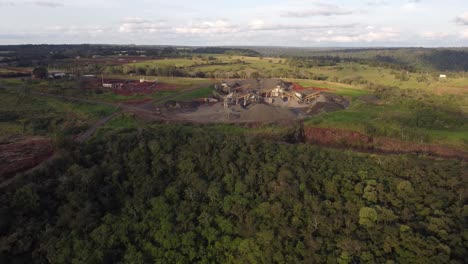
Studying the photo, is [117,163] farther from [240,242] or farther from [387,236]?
[387,236]

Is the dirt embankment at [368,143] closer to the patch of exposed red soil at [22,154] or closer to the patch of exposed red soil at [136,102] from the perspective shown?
the patch of exposed red soil at [136,102]

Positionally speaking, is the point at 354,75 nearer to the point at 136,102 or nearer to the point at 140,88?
the point at 140,88

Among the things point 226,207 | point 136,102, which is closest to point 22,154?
point 226,207

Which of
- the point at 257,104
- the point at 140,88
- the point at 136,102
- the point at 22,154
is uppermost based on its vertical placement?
the point at 140,88

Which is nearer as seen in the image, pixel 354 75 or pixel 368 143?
pixel 368 143

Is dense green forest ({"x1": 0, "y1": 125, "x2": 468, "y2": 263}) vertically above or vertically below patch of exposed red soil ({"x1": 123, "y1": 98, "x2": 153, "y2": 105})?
below

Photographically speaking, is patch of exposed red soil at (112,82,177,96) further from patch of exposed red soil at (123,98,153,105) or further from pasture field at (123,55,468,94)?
pasture field at (123,55,468,94)

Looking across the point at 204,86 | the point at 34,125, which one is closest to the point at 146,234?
the point at 34,125

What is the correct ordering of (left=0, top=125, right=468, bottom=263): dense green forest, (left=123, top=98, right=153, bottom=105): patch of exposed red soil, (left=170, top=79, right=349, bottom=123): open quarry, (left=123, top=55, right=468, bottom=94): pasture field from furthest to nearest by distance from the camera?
(left=123, top=55, right=468, bottom=94): pasture field
(left=123, top=98, right=153, bottom=105): patch of exposed red soil
(left=170, top=79, right=349, bottom=123): open quarry
(left=0, top=125, right=468, bottom=263): dense green forest

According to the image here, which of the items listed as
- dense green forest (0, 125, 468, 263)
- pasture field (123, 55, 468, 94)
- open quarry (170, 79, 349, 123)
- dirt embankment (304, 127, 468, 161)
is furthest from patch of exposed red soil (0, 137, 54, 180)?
pasture field (123, 55, 468, 94)
